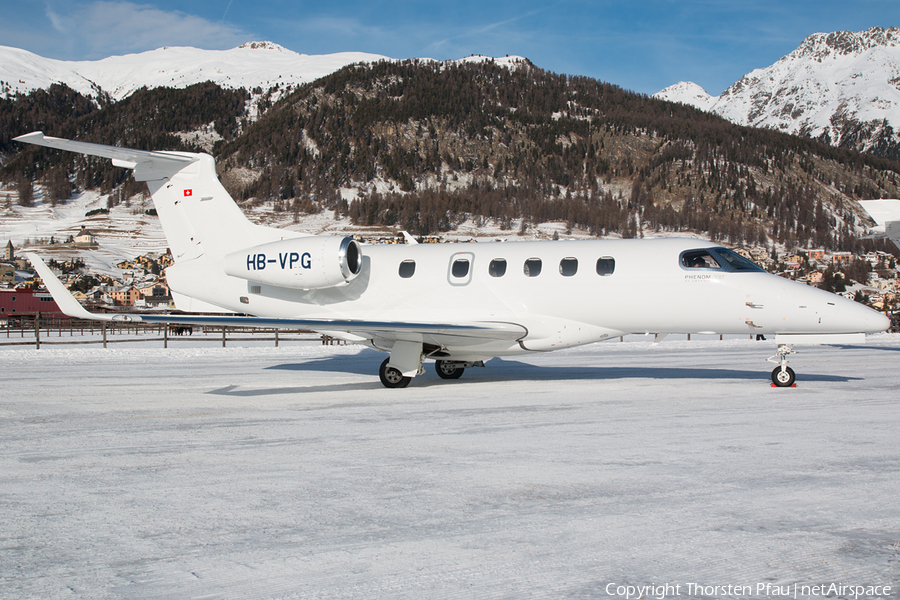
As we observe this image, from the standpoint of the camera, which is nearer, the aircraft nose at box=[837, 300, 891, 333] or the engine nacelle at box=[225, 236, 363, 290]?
the aircraft nose at box=[837, 300, 891, 333]

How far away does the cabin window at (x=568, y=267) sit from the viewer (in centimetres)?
1367

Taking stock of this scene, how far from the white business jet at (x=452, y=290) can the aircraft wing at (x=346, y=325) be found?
30mm

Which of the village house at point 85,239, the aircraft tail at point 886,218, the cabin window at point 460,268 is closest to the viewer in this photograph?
the cabin window at point 460,268

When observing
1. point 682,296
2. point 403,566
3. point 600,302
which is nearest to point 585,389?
point 600,302

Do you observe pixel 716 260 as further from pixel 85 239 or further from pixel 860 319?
pixel 85 239

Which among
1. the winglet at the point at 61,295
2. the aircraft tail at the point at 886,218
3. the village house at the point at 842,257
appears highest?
the village house at the point at 842,257

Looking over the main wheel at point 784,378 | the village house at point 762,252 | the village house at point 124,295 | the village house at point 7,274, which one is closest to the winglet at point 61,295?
the main wheel at point 784,378

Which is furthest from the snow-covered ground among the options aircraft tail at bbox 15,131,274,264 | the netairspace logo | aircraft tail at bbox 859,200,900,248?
aircraft tail at bbox 859,200,900,248

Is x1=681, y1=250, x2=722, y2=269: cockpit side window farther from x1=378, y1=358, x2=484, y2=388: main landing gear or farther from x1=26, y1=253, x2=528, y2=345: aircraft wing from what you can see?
x1=378, y1=358, x2=484, y2=388: main landing gear

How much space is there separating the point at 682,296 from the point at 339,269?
682cm

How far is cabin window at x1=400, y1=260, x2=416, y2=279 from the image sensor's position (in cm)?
1484

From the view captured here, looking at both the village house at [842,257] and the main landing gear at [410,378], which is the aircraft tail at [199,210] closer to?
the main landing gear at [410,378]

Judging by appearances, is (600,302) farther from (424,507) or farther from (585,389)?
(424,507)

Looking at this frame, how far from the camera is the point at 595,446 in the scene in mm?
7574
